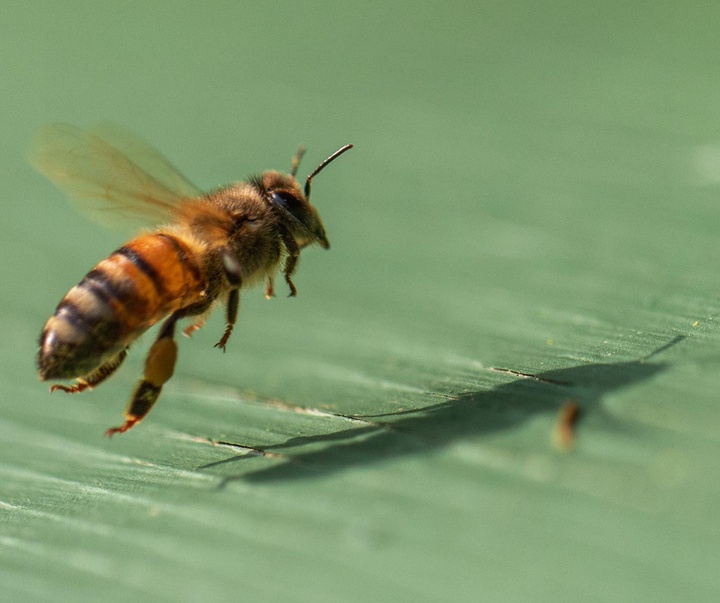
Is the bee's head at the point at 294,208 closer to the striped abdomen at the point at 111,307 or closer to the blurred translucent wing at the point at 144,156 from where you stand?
the blurred translucent wing at the point at 144,156

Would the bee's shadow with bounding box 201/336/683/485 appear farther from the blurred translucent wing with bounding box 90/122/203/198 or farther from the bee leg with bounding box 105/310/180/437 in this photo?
the blurred translucent wing with bounding box 90/122/203/198

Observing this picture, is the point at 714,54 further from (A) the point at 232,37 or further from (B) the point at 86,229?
(B) the point at 86,229

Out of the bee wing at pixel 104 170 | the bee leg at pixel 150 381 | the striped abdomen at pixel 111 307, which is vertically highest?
the bee wing at pixel 104 170

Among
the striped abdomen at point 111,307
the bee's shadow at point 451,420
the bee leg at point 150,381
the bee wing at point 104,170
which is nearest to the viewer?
the bee's shadow at point 451,420

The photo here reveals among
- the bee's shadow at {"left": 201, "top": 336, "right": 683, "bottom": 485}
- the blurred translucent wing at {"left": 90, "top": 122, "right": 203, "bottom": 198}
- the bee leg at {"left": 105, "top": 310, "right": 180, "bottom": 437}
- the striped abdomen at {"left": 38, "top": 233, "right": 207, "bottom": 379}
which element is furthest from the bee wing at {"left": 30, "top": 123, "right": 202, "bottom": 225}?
the bee's shadow at {"left": 201, "top": 336, "right": 683, "bottom": 485}

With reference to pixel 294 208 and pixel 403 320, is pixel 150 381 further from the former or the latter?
pixel 403 320

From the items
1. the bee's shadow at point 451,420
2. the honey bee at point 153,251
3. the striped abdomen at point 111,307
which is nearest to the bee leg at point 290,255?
the honey bee at point 153,251

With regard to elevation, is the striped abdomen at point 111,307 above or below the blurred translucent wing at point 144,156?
below
